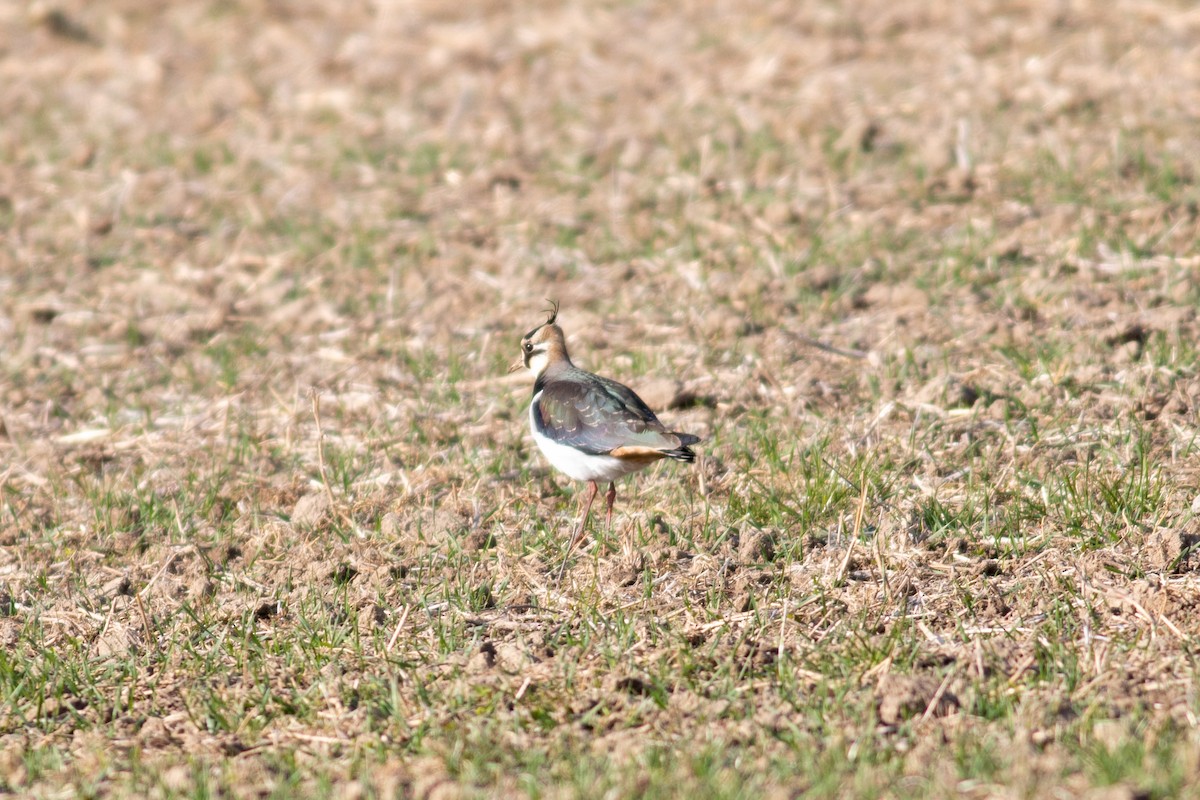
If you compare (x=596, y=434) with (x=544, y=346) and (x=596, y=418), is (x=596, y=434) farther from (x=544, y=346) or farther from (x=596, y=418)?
(x=544, y=346)

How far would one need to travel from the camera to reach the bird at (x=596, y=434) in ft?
20.1

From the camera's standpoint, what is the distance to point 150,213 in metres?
10.8

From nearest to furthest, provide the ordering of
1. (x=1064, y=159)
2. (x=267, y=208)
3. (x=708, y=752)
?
(x=708, y=752), (x=1064, y=159), (x=267, y=208)

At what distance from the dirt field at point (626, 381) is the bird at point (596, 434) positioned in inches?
12.3

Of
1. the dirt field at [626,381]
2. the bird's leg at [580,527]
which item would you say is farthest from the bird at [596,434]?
the dirt field at [626,381]

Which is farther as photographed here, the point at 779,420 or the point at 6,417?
the point at 6,417

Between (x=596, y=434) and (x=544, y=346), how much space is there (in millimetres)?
1065

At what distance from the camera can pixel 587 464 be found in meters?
6.32

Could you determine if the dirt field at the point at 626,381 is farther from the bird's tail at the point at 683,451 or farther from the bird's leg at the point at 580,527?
the bird's tail at the point at 683,451

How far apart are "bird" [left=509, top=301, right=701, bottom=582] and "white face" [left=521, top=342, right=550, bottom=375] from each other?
36 cm

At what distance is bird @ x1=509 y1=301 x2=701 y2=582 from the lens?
6.14 m

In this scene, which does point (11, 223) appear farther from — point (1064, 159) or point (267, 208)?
point (1064, 159)

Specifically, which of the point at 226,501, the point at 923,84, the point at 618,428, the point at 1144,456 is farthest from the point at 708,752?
the point at 923,84

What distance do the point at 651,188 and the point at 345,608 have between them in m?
5.12
